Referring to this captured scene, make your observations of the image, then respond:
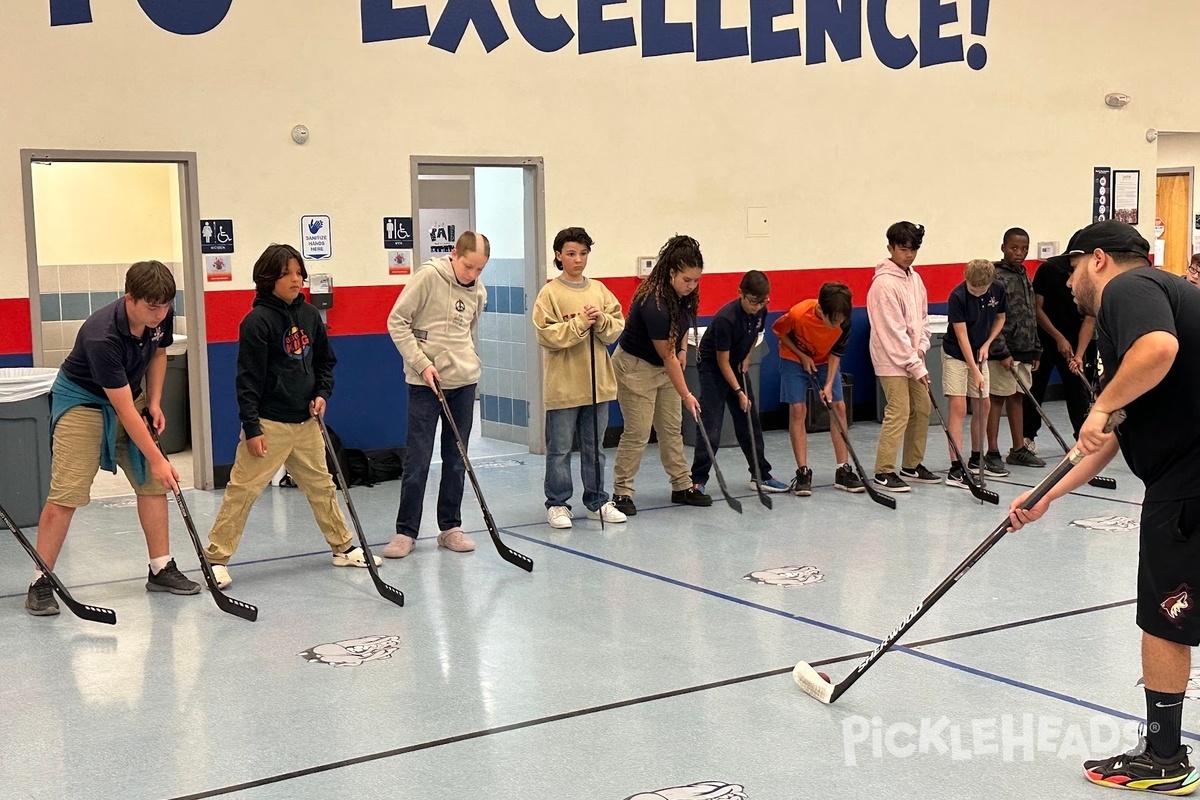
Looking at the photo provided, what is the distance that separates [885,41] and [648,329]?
488 centimetres

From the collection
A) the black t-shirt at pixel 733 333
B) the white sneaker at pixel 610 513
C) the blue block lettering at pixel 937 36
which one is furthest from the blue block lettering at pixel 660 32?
the white sneaker at pixel 610 513

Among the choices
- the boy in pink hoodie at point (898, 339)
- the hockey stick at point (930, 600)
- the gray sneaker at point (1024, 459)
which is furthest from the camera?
the gray sneaker at point (1024, 459)

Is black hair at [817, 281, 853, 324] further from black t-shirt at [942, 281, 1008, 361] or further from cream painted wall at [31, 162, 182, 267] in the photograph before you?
cream painted wall at [31, 162, 182, 267]

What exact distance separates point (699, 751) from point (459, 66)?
5.97 meters

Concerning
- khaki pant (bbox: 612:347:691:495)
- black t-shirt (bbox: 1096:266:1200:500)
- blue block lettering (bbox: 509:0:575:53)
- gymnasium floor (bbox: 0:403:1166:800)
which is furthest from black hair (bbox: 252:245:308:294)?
blue block lettering (bbox: 509:0:575:53)

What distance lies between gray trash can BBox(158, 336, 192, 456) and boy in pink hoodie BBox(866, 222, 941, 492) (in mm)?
4901

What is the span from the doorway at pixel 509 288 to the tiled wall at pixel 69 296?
7.46 feet

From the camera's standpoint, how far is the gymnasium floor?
3.53m

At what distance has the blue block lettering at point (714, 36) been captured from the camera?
945 centimetres

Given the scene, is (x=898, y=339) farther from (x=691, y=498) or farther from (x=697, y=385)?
(x=697, y=385)

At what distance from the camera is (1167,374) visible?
10.5 ft

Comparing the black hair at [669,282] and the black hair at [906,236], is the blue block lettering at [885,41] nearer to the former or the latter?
the black hair at [906,236]

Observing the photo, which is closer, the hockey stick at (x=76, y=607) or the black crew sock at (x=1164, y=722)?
the black crew sock at (x=1164, y=722)

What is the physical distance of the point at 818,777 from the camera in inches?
136
